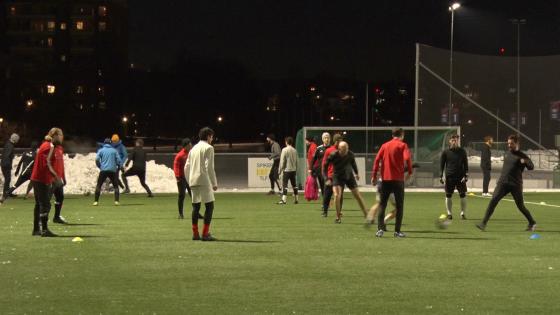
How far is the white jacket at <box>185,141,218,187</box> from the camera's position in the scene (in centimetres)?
1490

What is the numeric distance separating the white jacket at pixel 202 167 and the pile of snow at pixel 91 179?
16.1 meters

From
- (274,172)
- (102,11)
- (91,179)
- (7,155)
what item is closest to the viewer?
(7,155)

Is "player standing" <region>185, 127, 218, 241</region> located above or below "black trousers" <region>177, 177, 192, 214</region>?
above

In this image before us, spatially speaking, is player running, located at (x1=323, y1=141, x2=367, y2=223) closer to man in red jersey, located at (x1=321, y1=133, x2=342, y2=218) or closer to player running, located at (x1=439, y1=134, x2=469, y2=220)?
man in red jersey, located at (x1=321, y1=133, x2=342, y2=218)

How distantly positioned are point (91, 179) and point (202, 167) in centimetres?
1785

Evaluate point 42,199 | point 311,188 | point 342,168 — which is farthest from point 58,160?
point 311,188

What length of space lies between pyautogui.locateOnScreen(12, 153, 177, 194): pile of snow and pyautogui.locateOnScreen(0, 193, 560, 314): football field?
10991mm

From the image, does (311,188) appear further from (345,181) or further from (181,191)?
(345,181)

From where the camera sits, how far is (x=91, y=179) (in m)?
32.0

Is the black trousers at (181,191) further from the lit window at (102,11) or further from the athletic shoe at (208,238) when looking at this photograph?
the lit window at (102,11)

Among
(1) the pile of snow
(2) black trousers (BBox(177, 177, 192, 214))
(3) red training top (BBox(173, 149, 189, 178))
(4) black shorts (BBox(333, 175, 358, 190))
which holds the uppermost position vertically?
(3) red training top (BBox(173, 149, 189, 178))

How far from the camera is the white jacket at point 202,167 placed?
587 inches

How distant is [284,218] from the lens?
2000 centimetres

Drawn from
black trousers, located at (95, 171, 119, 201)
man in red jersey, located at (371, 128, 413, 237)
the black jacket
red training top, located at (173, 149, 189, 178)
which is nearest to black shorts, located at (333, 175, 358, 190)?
man in red jersey, located at (371, 128, 413, 237)
